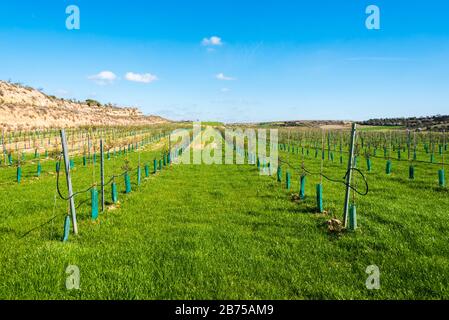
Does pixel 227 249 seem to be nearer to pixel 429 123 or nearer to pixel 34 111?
pixel 34 111

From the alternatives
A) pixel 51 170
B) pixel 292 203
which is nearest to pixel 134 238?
pixel 292 203

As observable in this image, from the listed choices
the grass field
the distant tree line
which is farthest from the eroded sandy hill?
the distant tree line

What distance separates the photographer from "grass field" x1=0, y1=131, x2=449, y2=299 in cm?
523

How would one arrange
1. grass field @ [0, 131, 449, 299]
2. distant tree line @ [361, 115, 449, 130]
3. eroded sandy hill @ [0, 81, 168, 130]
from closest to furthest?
grass field @ [0, 131, 449, 299], eroded sandy hill @ [0, 81, 168, 130], distant tree line @ [361, 115, 449, 130]

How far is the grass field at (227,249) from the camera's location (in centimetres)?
523

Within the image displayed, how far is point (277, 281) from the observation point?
5.51 meters

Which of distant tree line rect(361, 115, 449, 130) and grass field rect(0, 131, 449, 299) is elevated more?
distant tree line rect(361, 115, 449, 130)

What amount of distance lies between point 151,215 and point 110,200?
125 inches

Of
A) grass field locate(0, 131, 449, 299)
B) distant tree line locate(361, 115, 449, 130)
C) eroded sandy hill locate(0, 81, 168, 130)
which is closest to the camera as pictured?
grass field locate(0, 131, 449, 299)

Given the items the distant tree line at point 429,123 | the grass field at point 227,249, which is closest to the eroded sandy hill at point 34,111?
the grass field at point 227,249

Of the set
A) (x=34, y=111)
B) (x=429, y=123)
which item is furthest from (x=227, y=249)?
(x=429, y=123)

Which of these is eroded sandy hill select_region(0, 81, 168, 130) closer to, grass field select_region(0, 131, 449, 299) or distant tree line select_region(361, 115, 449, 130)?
grass field select_region(0, 131, 449, 299)

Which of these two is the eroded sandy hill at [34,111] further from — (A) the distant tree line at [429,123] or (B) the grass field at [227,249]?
(A) the distant tree line at [429,123]
